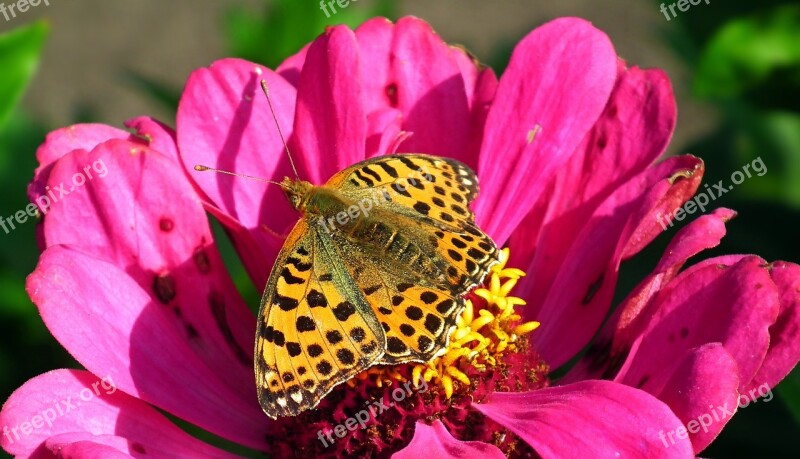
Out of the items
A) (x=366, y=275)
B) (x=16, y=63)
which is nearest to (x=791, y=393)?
(x=366, y=275)

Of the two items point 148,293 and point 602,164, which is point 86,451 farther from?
point 602,164

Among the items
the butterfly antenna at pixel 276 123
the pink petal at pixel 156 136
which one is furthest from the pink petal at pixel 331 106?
the pink petal at pixel 156 136

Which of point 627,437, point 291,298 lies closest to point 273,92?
point 291,298

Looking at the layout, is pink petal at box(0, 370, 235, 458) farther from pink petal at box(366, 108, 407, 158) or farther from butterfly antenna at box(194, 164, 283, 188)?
pink petal at box(366, 108, 407, 158)

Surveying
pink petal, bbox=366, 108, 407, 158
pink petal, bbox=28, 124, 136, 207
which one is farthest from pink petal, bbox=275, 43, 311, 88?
pink petal, bbox=28, 124, 136, 207

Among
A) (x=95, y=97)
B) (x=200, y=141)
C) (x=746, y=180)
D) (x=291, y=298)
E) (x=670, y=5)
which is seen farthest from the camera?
(x=95, y=97)

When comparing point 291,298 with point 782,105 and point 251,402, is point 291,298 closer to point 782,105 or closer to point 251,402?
point 251,402

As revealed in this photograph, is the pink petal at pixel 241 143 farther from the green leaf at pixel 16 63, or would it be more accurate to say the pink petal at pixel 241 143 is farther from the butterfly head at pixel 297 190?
the green leaf at pixel 16 63
